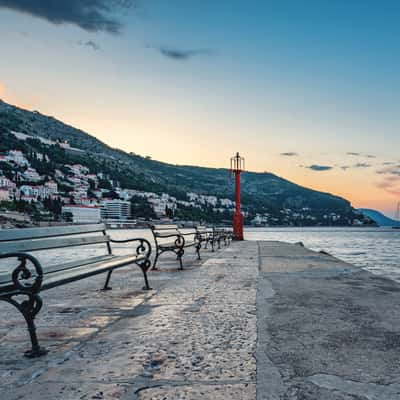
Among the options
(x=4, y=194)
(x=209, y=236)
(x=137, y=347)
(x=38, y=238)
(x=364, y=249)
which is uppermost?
(x=4, y=194)

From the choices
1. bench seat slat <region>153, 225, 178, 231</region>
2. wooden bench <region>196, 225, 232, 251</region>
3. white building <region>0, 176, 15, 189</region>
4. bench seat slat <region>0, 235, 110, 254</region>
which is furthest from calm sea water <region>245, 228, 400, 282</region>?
white building <region>0, 176, 15, 189</region>

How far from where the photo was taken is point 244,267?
7750 millimetres

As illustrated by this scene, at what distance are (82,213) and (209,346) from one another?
14242 cm

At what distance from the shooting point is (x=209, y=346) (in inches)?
107

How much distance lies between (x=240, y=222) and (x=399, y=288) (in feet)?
56.6

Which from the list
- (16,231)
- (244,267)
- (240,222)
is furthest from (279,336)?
(240,222)

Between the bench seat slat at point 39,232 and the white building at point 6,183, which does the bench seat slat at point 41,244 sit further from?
the white building at point 6,183

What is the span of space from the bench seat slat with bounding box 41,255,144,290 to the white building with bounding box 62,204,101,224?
135m

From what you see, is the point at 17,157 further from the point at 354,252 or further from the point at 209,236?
the point at 209,236

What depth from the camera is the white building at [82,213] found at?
13600 cm

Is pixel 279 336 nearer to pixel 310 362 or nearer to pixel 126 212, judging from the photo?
pixel 310 362

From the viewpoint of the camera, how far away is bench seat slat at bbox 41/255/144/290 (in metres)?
2.99

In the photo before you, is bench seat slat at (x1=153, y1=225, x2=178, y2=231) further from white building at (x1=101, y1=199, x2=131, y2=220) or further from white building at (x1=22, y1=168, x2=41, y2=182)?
white building at (x1=22, y1=168, x2=41, y2=182)

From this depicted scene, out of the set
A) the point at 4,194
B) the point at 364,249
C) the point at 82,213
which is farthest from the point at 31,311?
the point at 4,194
